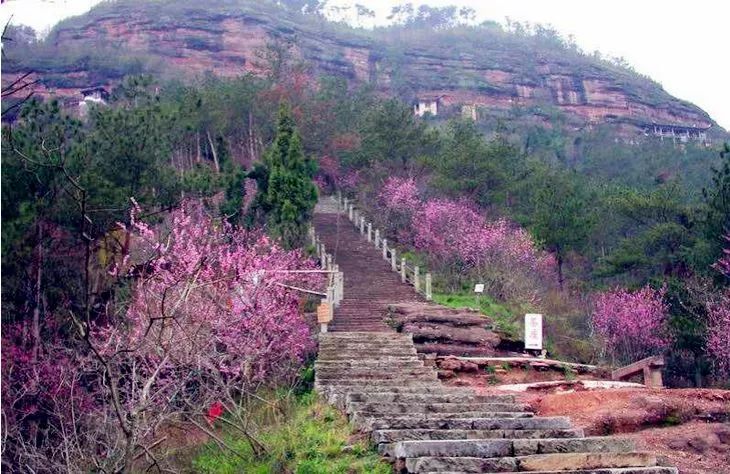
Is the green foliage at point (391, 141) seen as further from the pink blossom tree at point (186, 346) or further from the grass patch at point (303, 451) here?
the grass patch at point (303, 451)

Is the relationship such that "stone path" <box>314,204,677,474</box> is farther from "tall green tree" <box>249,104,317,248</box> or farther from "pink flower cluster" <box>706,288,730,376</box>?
"pink flower cluster" <box>706,288,730,376</box>

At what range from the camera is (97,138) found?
77.9 ft

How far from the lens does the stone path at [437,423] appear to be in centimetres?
892

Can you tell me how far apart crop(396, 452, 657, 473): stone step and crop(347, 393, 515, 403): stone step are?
11.0 ft

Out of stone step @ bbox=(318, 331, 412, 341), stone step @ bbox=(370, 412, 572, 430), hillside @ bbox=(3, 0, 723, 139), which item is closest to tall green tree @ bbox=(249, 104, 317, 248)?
stone step @ bbox=(318, 331, 412, 341)

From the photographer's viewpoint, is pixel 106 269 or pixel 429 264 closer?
pixel 106 269

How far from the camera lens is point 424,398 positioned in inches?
503

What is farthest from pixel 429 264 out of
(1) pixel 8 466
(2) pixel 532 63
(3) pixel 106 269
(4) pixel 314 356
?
(2) pixel 532 63

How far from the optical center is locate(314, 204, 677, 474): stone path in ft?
29.3

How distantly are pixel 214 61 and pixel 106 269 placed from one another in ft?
216

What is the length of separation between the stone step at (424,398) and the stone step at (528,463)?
132 inches

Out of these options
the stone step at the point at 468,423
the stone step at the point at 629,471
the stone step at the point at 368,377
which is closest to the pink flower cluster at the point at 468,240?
the stone step at the point at 368,377

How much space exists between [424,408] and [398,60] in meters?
81.5

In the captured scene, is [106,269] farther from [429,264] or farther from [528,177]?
[528,177]
